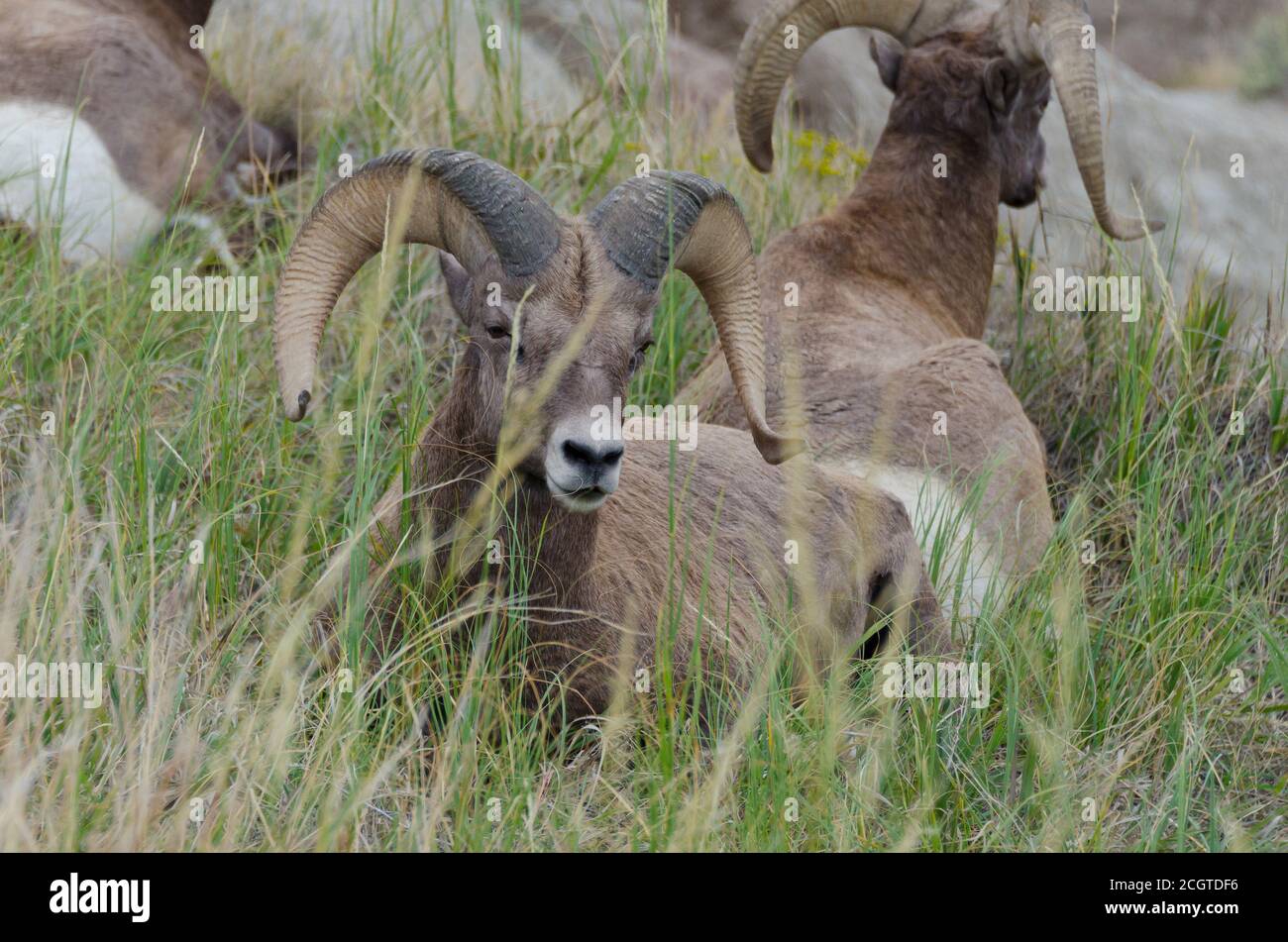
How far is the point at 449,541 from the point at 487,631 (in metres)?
0.40

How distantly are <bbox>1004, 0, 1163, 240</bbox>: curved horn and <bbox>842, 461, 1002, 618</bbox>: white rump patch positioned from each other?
1531mm

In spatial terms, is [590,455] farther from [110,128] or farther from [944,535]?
[110,128]

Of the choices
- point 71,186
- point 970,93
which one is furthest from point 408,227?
point 970,93

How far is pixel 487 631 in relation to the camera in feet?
14.8

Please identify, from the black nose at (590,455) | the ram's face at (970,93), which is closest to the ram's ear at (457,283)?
the black nose at (590,455)

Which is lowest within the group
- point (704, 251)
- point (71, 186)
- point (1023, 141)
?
point (704, 251)

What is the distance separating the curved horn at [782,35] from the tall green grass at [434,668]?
3.88 feet

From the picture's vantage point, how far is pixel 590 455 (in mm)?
4363

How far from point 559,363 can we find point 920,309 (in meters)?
3.43

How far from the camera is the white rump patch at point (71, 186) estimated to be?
22.1 feet

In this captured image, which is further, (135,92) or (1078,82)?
(135,92)

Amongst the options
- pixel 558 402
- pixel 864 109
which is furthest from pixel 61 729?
pixel 864 109
